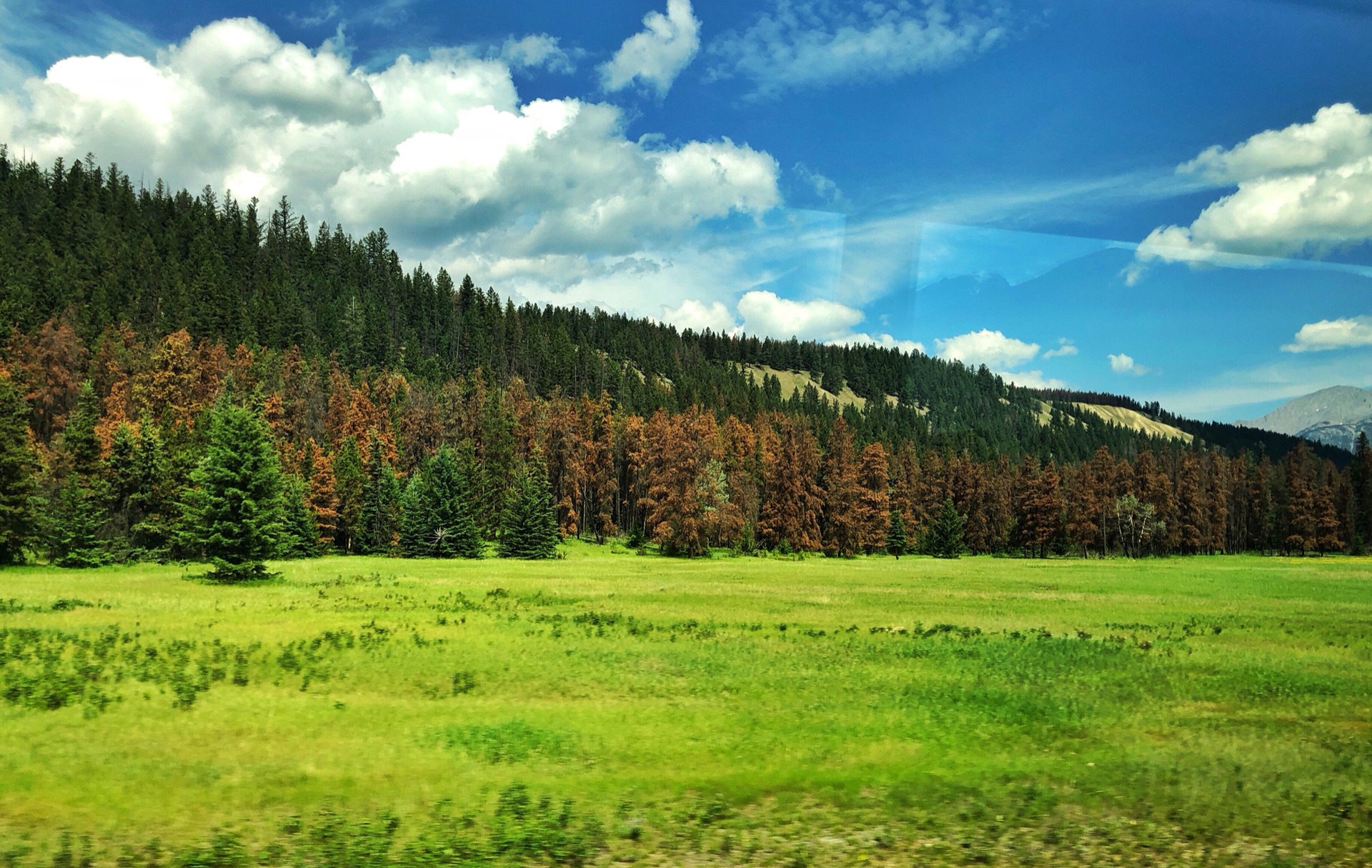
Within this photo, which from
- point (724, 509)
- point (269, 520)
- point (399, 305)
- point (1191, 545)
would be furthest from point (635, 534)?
point (399, 305)

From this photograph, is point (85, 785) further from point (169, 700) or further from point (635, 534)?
point (635, 534)

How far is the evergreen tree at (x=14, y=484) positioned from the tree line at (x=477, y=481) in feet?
→ 0.59

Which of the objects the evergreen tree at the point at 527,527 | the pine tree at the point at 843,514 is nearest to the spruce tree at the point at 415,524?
the evergreen tree at the point at 527,527

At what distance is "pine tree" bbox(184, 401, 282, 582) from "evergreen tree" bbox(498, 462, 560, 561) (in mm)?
35031

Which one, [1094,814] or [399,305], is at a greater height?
[399,305]

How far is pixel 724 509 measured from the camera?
96.0 m

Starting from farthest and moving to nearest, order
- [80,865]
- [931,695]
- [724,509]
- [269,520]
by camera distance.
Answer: [724,509] → [269,520] → [931,695] → [80,865]

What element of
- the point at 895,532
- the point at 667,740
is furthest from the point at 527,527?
the point at 667,740

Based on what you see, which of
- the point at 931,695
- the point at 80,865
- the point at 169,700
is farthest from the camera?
the point at 931,695

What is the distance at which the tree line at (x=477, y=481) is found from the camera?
183 feet

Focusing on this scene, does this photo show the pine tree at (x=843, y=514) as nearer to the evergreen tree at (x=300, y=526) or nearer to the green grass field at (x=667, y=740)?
the evergreen tree at (x=300, y=526)

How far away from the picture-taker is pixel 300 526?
77.8m

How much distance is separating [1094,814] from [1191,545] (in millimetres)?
151957

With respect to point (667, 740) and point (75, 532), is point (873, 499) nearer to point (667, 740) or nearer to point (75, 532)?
point (75, 532)
